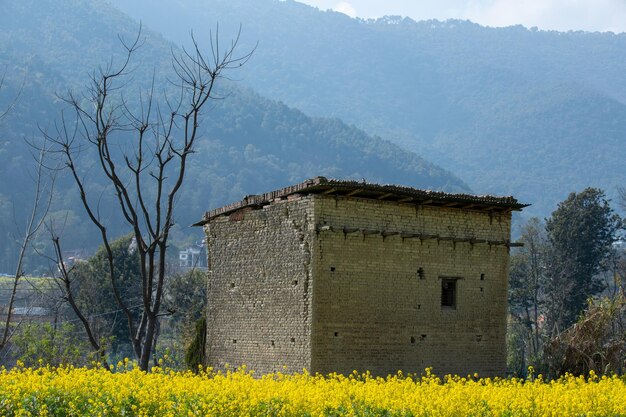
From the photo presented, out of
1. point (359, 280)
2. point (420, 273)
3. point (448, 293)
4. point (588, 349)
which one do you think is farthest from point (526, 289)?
point (359, 280)

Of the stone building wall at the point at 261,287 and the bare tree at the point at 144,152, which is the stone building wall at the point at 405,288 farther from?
the bare tree at the point at 144,152

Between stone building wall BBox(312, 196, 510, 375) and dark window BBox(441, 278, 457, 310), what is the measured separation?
14 centimetres

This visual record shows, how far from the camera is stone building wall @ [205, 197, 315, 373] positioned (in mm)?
22344

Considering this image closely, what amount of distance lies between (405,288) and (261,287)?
328cm

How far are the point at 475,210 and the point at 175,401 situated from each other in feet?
39.5

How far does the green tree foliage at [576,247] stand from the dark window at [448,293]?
29.0 metres

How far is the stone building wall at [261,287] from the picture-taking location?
22.3 m

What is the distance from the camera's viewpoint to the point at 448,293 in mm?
24766

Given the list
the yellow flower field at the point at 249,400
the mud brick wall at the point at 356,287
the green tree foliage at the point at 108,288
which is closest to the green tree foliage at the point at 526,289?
the green tree foliage at the point at 108,288

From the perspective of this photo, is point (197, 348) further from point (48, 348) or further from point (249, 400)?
point (249, 400)

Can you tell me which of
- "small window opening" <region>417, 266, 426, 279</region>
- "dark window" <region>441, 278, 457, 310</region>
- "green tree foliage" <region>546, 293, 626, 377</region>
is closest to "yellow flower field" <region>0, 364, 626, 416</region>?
"small window opening" <region>417, 266, 426, 279</region>

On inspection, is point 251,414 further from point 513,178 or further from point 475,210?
point 513,178

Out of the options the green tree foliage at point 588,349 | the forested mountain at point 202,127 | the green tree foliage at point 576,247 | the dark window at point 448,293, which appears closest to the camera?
the dark window at point 448,293

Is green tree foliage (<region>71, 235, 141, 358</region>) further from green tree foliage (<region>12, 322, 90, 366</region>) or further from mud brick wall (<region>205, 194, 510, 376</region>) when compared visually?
mud brick wall (<region>205, 194, 510, 376</region>)
